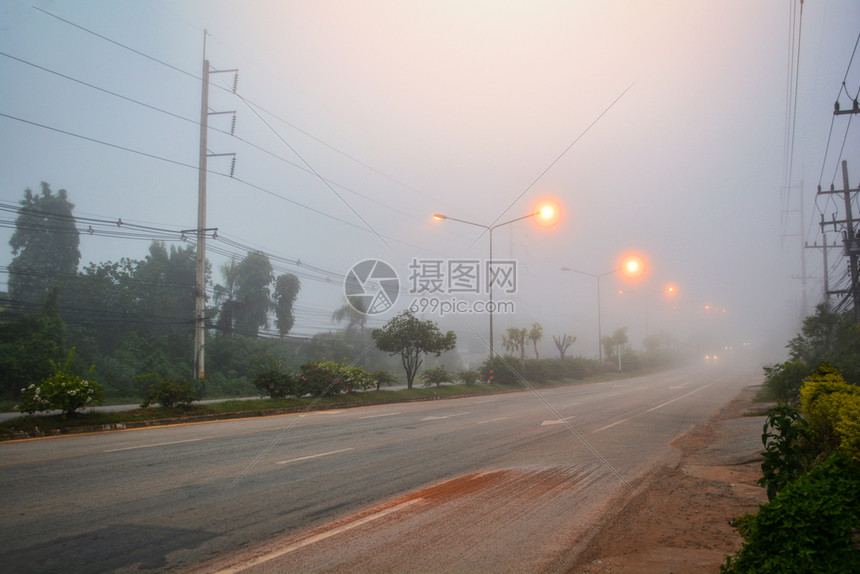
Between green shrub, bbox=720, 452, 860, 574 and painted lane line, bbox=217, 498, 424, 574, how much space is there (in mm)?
3193

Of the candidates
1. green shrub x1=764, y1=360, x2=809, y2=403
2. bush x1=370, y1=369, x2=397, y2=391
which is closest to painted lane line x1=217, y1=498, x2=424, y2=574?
green shrub x1=764, y1=360, x2=809, y2=403

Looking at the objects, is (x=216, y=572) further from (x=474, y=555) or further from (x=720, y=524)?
(x=720, y=524)

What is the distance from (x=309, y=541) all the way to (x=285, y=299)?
40.7 m

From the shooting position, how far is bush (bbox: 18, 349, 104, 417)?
12586mm

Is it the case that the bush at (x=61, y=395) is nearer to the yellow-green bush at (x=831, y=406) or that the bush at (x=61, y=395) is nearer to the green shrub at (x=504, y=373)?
the yellow-green bush at (x=831, y=406)

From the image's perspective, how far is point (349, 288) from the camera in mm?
36531

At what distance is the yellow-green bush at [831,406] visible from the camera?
4.37m

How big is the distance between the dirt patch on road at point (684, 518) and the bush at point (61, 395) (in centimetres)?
1298

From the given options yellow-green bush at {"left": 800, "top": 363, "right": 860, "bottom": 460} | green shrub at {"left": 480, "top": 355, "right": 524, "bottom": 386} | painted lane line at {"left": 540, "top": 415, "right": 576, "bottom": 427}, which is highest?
yellow-green bush at {"left": 800, "top": 363, "right": 860, "bottom": 460}

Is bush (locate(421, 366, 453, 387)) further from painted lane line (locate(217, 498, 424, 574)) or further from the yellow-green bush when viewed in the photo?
painted lane line (locate(217, 498, 424, 574))

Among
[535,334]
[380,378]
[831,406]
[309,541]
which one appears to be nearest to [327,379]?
[380,378]

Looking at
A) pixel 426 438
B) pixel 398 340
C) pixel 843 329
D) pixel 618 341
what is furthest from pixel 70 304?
pixel 618 341

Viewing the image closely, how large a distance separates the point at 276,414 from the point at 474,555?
48.5ft

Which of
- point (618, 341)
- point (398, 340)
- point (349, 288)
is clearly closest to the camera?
point (398, 340)
